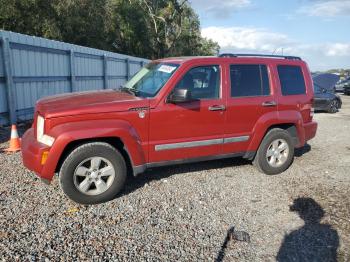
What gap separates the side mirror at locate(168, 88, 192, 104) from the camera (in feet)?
15.7

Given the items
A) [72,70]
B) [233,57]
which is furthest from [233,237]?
[72,70]

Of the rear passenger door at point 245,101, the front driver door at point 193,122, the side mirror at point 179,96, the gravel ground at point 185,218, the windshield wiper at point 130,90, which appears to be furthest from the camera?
the rear passenger door at point 245,101

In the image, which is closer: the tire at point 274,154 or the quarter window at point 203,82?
the quarter window at point 203,82

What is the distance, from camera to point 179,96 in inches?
191

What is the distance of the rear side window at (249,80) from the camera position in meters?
5.65

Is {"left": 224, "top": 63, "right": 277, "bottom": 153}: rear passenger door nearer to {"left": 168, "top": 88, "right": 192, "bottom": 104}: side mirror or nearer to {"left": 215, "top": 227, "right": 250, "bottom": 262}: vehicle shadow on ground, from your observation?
{"left": 168, "top": 88, "right": 192, "bottom": 104}: side mirror

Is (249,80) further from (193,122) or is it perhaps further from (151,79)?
(151,79)

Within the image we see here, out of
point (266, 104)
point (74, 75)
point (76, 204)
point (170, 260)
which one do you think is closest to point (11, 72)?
point (74, 75)

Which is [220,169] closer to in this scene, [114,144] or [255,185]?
[255,185]

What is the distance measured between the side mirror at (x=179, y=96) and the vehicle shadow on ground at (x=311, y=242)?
211 cm

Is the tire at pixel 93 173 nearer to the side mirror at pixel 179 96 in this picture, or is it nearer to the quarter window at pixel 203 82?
the side mirror at pixel 179 96

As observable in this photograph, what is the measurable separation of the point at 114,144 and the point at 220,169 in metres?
2.28

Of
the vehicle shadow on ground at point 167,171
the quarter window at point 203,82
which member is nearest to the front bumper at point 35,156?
the vehicle shadow on ground at point 167,171

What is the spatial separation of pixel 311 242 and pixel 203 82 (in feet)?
8.86
